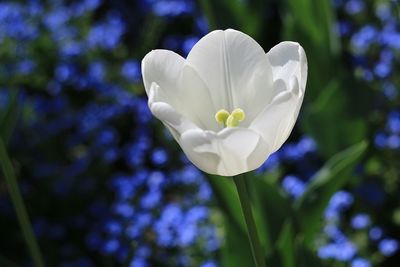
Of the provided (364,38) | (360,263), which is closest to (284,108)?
(360,263)

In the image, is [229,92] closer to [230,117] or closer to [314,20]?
[230,117]

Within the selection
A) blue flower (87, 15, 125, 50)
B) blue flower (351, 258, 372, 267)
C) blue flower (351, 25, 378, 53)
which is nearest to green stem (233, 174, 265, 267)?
blue flower (351, 258, 372, 267)

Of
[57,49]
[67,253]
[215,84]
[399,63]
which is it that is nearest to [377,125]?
[399,63]

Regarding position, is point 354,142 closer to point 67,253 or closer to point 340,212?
point 340,212

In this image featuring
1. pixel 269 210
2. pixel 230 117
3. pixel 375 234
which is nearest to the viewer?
pixel 230 117

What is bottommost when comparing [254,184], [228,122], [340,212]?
[340,212]

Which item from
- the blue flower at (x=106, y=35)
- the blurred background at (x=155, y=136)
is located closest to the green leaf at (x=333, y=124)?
the blurred background at (x=155, y=136)

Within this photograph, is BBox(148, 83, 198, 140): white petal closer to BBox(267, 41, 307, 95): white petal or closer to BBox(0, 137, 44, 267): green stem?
BBox(267, 41, 307, 95): white petal
